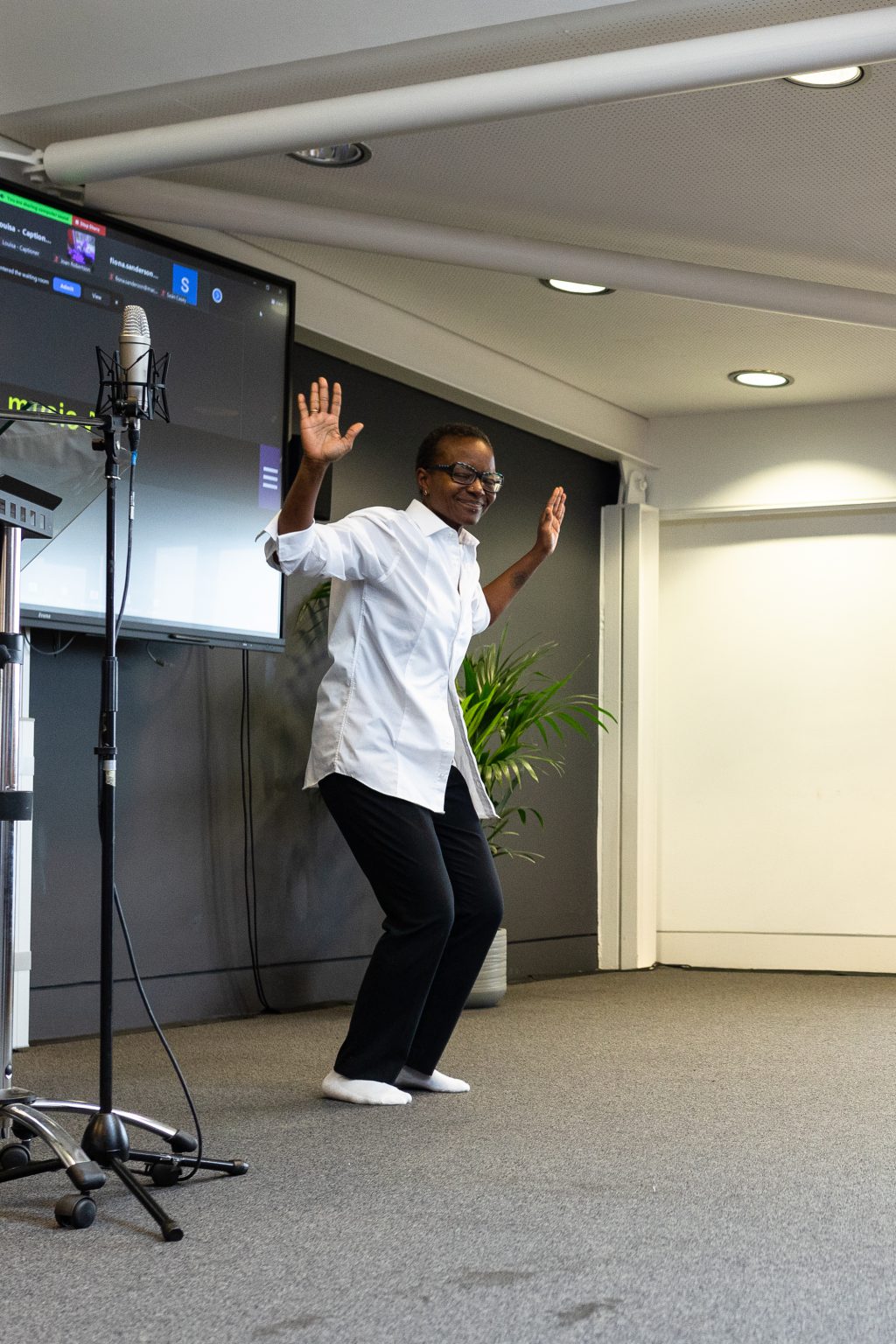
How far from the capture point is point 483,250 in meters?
4.18

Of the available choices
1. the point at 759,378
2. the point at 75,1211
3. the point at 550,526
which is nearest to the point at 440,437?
the point at 550,526

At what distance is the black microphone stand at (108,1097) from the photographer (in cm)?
215

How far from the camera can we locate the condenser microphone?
7.44ft

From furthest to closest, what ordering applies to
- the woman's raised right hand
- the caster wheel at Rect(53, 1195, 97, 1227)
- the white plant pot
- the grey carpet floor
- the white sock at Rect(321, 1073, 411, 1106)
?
the white plant pot < the white sock at Rect(321, 1073, 411, 1106) < the woman's raised right hand < the caster wheel at Rect(53, 1195, 97, 1227) < the grey carpet floor

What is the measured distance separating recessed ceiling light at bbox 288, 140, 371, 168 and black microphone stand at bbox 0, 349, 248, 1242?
65.7 inches

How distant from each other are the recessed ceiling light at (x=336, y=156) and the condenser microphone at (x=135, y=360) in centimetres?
166

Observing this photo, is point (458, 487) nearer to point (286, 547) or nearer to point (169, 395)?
point (286, 547)

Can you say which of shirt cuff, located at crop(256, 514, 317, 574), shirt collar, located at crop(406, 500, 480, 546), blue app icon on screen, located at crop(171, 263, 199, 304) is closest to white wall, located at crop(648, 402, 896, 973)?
blue app icon on screen, located at crop(171, 263, 199, 304)

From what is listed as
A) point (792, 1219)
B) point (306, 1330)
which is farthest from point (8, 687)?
point (792, 1219)

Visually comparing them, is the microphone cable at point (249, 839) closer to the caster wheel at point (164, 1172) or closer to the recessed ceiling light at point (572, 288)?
the recessed ceiling light at point (572, 288)

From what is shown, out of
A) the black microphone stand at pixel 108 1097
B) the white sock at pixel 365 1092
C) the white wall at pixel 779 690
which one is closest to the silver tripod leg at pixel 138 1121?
the black microphone stand at pixel 108 1097

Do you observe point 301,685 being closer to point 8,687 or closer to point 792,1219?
point 8,687

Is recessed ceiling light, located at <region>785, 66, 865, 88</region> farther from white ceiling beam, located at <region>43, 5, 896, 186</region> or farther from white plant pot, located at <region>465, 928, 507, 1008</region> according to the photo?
white plant pot, located at <region>465, 928, 507, 1008</region>

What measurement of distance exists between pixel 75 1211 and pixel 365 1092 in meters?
1.01
